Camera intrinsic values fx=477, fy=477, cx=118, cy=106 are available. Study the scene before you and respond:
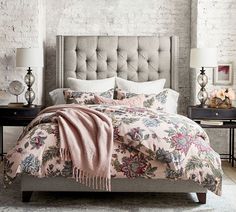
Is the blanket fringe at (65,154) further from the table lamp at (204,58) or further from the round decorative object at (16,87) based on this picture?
the table lamp at (204,58)

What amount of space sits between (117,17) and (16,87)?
5.57 ft

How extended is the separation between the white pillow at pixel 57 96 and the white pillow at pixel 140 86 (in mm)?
730

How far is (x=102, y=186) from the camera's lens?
3.87 meters

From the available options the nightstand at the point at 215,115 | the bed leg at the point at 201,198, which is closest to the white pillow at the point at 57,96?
the nightstand at the point at 215,115

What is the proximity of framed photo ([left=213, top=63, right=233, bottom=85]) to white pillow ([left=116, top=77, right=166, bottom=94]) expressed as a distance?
0.74 meters

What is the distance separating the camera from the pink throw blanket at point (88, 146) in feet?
12.5

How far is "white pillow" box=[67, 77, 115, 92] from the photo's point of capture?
6.03 metres

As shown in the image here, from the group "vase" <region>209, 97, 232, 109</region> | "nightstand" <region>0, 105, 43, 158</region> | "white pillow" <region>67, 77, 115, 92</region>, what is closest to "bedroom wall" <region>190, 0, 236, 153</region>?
"vase" <region>209, 97, 232, 109</region>

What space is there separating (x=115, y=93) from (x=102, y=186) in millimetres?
2130

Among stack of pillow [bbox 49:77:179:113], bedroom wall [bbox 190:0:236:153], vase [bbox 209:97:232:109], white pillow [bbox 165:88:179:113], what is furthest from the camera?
bedroom wall [bbox 190:0:236:153]

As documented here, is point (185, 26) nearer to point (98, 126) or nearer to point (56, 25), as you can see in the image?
point (56, 25)

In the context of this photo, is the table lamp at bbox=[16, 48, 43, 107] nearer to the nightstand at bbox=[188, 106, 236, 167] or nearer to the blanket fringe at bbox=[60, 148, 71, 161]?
the nightstand at bbox=[188, 106, 236, 167]

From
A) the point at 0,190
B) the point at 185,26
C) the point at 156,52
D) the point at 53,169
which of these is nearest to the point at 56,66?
the point at 156,52

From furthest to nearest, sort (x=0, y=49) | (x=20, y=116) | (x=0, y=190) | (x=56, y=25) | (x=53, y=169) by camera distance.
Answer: (x=56, y=25)
(x=0, y=49)
(x=20, y=116)
(x=0, y=190)
(x=53, y=169)
